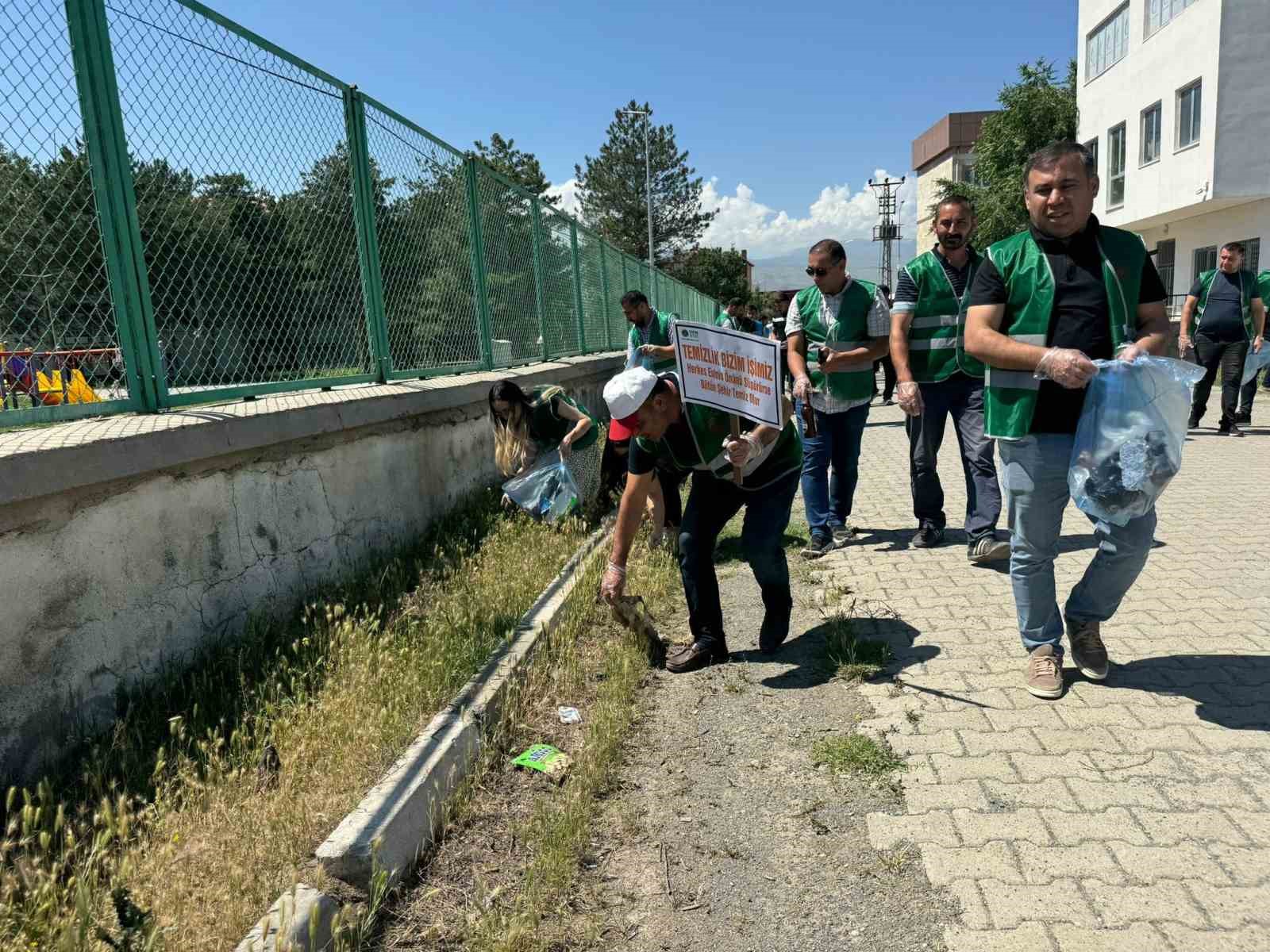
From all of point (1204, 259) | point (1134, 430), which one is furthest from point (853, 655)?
point (1204, 259)

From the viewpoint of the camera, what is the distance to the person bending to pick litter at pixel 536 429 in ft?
21.1

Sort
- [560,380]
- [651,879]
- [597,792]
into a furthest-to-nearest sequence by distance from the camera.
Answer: [560,380] → [597,792] → [651,879]

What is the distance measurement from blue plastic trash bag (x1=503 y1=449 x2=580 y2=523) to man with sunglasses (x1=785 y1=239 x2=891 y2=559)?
1.66 meters

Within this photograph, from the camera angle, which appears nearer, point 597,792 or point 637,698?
point 597,792

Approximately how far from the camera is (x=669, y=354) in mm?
7773

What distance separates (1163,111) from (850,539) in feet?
65.3

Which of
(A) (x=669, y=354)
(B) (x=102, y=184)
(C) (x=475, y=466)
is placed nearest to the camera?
(B) (x=102, y=184)

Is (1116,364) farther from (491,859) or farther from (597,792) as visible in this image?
(491,859)

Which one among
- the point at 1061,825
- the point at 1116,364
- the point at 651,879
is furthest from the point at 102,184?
the point at 1061,825

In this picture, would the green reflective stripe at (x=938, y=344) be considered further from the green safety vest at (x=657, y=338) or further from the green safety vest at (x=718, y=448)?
the green safety vest at (x=657, y=338)

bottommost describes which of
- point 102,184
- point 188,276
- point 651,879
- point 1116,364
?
point 651,879

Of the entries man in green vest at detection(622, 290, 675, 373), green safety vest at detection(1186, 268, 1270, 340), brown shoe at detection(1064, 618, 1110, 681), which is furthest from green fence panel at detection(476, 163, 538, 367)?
green safety vest at detection(1186, 268, 1270, 340)

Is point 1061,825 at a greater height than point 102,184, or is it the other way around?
point 102,184

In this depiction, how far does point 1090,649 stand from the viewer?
12.1 ft
